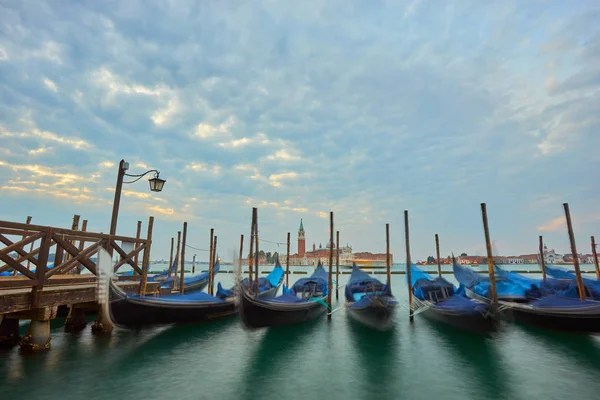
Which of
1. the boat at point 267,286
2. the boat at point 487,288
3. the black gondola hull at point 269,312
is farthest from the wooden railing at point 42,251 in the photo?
the boat at point 487,288

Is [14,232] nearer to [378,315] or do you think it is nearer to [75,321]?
[75,321]

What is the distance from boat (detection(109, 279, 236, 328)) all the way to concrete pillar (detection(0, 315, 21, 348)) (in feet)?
7.64

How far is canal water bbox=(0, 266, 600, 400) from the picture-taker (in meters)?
5.75

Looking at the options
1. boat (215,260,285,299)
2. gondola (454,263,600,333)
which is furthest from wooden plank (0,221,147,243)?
gondola (454,263,600,333)

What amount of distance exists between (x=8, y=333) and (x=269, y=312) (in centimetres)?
675

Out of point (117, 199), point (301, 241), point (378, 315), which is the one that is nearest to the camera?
point (117, 199)

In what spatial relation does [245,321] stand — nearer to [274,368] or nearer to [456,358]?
[274,368]

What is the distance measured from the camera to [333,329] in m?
11.7

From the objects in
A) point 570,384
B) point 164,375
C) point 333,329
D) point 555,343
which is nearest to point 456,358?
point 570,384

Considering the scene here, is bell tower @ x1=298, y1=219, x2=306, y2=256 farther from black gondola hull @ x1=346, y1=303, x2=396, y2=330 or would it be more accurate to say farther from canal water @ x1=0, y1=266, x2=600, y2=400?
canal water @ x1=0, y1=266, x2=600, y2=400

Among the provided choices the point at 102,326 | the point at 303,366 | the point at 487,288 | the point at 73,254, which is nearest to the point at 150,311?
the point at 102,326

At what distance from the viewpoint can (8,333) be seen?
761cm

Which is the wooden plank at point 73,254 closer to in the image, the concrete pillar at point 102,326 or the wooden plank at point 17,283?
the wooden plank at point 17,283

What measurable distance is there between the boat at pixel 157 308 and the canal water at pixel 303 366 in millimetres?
633
